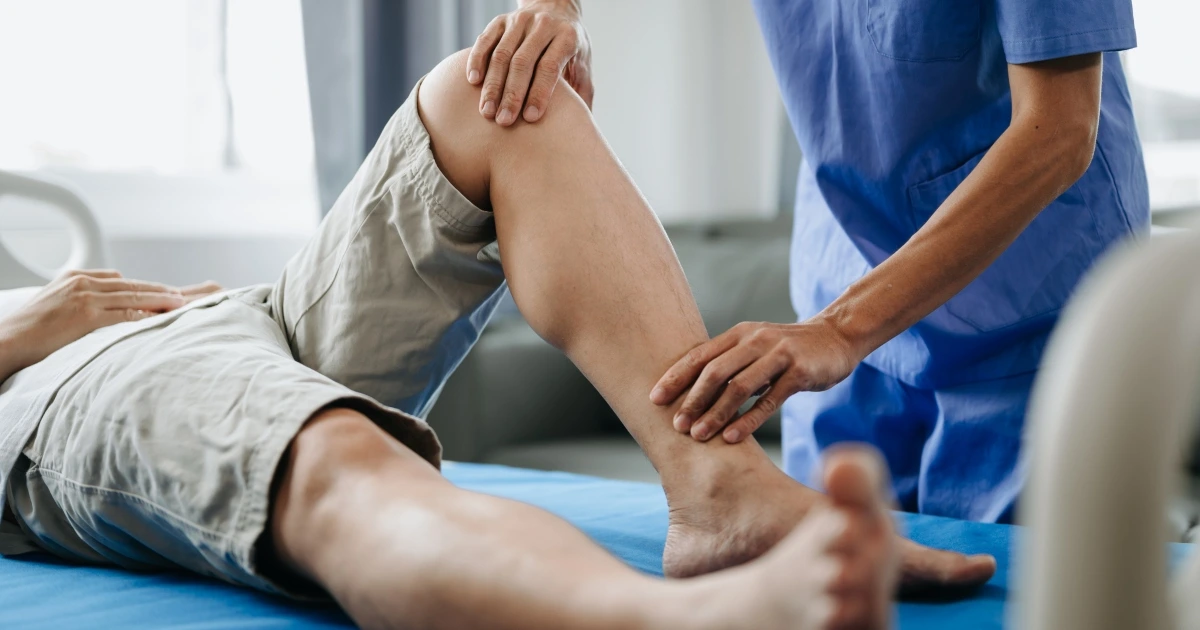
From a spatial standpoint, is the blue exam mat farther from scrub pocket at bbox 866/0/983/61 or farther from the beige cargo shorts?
scrub pocket at bbox 866/0/983/61

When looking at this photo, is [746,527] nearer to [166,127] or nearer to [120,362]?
[120,362]

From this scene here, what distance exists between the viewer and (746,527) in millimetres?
787

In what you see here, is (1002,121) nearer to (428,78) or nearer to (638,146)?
(428,78)

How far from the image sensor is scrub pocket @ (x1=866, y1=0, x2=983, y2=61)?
1.06 meters

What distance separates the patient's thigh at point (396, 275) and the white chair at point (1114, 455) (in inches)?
24.9

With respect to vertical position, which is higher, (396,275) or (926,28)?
(926,28)

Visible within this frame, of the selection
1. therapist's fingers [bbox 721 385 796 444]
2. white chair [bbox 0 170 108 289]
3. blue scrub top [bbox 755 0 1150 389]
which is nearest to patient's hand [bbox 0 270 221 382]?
white chair [bbox 0 170 108 289]

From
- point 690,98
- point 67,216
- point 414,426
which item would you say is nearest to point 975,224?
point 414,426

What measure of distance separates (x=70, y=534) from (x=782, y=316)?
1.72m

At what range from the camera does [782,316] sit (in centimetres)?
236

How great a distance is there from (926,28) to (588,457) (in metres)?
1.41

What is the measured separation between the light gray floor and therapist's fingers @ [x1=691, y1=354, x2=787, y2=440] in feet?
4.11

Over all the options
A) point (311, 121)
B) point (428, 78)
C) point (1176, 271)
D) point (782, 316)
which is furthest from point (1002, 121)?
point (311, 121)

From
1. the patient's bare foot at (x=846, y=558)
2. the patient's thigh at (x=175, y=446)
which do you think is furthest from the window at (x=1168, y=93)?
the patient's bare foot at (x=846, y=558)
